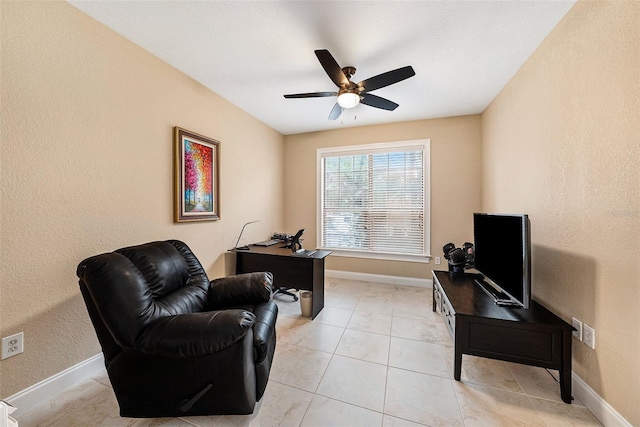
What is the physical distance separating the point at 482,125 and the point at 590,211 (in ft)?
7.59

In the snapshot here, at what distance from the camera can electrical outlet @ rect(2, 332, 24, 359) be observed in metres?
1.32

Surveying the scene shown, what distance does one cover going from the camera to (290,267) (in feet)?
8.96

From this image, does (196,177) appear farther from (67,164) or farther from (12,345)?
(12,345)

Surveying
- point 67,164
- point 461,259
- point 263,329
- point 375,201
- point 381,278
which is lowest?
point 381,278

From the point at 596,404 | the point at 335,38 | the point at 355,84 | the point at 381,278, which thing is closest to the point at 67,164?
the point at 335,38

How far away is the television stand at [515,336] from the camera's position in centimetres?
147

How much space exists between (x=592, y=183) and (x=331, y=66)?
184 centimetres

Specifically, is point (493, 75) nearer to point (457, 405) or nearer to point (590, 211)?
point (590, 211)

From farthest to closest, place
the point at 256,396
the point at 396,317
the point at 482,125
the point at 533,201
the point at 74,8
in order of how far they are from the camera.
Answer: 1. the point at 482,125
2. the point at 396,317
3. the point at 533,201
4. the point at 74,8
5. the point at 256,396

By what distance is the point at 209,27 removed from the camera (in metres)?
1.76

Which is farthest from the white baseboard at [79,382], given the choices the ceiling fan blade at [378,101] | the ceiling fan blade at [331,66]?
the ceiling fan blade at [331,66]

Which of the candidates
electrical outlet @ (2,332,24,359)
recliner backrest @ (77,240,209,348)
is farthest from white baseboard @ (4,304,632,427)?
recliner backrest @ (77,240,209,348)

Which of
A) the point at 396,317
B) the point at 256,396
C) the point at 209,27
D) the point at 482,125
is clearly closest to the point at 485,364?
the point at 396,317

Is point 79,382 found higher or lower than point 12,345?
lower
